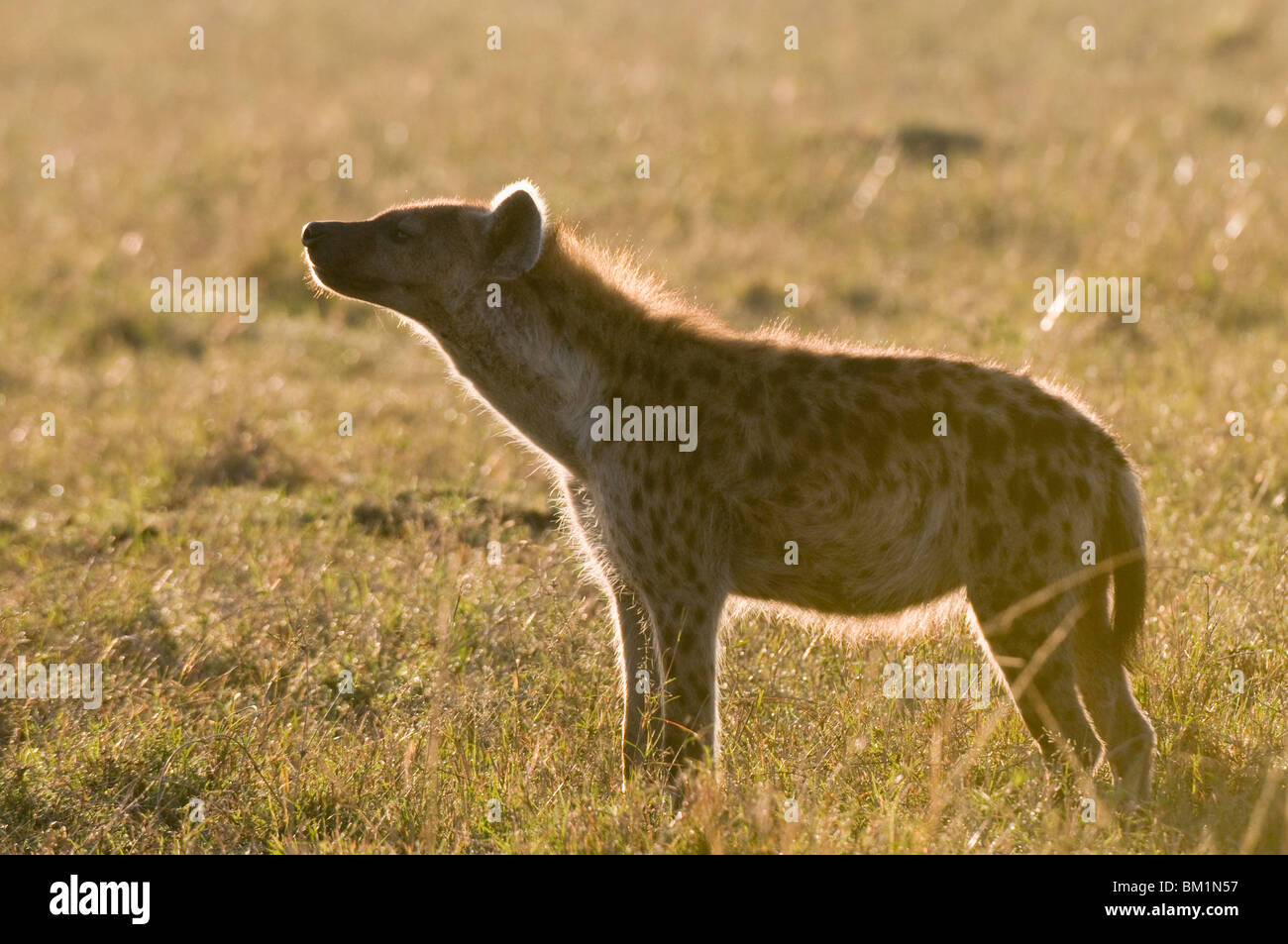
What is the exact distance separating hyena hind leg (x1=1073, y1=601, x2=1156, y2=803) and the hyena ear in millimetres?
1606

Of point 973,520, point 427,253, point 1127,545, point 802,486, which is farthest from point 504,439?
point 1127,545

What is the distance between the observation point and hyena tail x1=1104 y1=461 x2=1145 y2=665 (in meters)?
3.58

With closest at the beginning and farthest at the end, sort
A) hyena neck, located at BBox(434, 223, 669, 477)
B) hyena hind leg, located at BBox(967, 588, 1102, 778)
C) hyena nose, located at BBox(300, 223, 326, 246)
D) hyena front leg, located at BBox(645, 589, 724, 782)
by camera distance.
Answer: hyena hind leg, located at BBox(967, 588, 1102, 778) → hyena front leg, located at BBox(645, 589, 724, 782) → hyena neck, located at BBox(434, 223, 669, 477) → hyena nose, located at BBox(300, 223, 326, 246)

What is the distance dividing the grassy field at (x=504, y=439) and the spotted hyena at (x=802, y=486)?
0.85ft

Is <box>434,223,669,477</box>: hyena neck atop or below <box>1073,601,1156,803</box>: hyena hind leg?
atop

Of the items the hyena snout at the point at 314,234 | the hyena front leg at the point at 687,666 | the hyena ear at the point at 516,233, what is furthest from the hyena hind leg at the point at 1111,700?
the hyena snout at the point at 314,234

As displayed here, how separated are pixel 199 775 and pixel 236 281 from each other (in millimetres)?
5955

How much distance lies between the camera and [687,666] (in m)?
3.61

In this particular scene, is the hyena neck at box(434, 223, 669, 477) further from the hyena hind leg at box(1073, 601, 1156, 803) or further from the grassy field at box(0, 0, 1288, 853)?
the hyena hind leg at box(1073, 601, 1156, 803)

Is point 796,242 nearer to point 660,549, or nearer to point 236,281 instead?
point 236,281

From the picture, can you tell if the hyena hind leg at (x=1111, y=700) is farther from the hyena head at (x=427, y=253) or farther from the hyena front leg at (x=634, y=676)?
the hyena head at (x=427, y=253)

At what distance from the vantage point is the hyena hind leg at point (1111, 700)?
11.7ft

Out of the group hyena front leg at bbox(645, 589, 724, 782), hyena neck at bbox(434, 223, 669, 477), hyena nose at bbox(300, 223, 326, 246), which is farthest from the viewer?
hyena nose at bbox(300, 223, 326, 246)

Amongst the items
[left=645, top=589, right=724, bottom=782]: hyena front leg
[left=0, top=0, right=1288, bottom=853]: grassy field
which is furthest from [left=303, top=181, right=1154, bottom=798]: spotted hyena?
[left=0, top=0, right=1288, bottom=853]: grassy field
